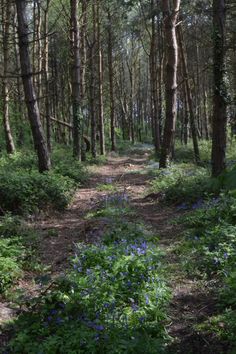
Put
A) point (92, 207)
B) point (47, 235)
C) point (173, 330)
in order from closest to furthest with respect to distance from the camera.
→ point (173, 330), point (47, 235), point (92, 207)

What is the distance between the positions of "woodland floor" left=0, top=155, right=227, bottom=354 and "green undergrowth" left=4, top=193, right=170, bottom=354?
0.21 metres

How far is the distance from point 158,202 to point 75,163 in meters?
6.17

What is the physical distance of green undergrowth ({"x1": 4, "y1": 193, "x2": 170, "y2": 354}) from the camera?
3930mm

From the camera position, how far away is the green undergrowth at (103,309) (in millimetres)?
3930

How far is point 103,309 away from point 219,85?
8.23 metres

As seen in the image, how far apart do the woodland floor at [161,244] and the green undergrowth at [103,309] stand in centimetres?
21

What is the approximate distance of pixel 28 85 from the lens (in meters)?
11.5

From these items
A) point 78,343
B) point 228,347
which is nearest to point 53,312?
point 78,343

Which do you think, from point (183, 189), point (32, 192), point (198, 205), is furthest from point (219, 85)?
point (32, 192)

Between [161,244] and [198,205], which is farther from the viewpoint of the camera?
[198,205]

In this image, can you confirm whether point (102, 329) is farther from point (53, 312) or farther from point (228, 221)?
point (228, 221)

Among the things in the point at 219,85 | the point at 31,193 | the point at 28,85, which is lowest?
the point at 31,193

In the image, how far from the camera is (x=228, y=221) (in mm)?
7055

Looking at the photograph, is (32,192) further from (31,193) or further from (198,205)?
(198,205)
